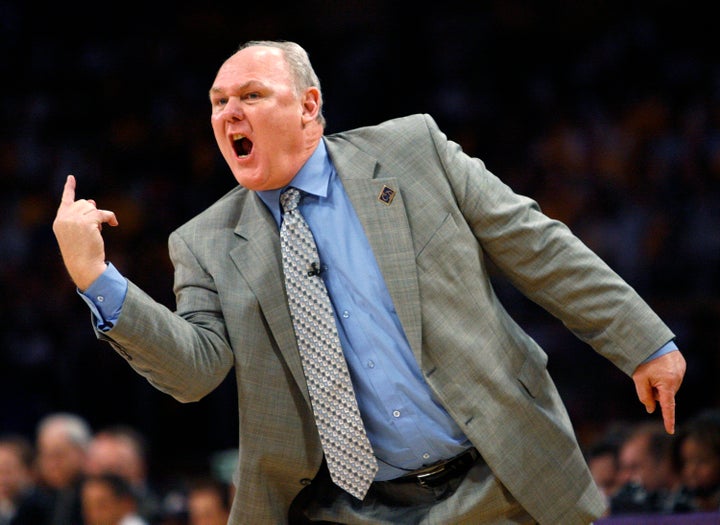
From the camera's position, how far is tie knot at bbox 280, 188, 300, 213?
2979mm

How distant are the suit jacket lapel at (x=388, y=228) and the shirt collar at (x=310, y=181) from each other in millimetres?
39

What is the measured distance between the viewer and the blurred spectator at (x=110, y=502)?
572cm

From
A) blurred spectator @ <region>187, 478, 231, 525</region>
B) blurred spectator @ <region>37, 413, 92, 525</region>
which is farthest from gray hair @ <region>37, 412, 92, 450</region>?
blurred spectator @ <region>187, 478, 231, 525</region>

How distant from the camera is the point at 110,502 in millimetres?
5723

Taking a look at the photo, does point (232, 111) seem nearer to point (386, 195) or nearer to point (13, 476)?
point (386, 195)

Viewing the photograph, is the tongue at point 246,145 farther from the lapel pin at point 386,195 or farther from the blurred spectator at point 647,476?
the blurred spectator at point 647,476

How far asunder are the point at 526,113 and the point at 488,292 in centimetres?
540

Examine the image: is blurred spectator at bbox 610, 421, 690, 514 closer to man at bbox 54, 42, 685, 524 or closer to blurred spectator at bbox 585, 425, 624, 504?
blurred spectator at bbox 585, 425, 624, 504

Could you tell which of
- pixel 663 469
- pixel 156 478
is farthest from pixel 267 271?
pixel 156 478

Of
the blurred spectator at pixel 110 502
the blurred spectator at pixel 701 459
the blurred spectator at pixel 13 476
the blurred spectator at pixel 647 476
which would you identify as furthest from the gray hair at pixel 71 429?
the blurred spectator at pixel 701 459

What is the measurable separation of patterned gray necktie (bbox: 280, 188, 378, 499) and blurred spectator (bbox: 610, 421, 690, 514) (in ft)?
5.68

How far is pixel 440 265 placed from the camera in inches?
113

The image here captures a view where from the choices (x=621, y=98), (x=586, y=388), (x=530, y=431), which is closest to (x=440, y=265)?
(x=530, y=431)

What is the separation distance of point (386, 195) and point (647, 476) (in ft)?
7.62
